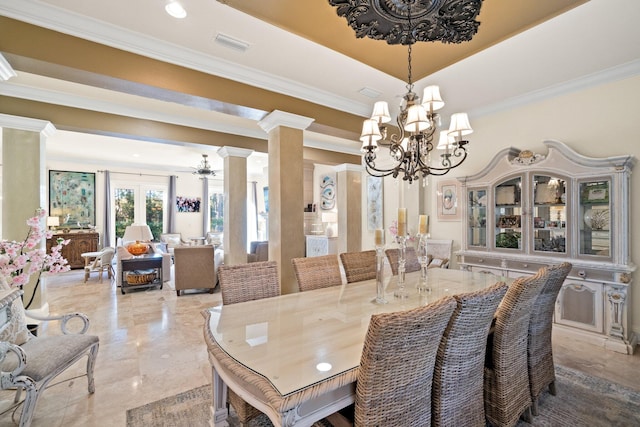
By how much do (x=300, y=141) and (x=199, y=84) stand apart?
120cm

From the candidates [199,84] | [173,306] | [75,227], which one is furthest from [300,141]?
[75,227]

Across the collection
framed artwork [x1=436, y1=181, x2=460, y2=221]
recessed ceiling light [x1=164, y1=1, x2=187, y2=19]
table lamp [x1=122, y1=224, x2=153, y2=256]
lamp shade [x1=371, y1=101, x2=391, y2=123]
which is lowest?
table lamp [x1=122, y1=224, x2=153, y2=256]

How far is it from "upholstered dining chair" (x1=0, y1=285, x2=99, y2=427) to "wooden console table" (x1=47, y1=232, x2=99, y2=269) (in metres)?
6.22

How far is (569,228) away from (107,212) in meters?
9.76

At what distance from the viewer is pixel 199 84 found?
2709 mm

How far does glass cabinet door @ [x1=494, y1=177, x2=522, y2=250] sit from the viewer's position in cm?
350

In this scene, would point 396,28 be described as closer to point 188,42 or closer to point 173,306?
point 188,42

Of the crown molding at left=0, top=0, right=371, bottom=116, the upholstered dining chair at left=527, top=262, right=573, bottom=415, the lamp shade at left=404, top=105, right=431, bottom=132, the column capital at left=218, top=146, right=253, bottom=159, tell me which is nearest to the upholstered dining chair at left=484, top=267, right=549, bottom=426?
the upholstered dining chair at left=527, top=262, right=573, bottom=415

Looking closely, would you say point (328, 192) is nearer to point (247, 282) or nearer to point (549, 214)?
point (549, 214)

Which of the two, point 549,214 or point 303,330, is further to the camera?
point 549,214

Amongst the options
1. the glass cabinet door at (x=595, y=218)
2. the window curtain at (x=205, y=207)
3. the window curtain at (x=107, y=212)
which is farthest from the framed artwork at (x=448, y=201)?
the window curtain at (x=107, y=212)

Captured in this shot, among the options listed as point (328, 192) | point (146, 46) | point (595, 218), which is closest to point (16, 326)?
point (146, 46)

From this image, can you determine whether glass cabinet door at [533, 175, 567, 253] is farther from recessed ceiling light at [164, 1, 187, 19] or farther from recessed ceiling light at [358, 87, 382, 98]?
recessed ceiling light at [164, 1, 187, 19]

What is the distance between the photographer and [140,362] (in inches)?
105
